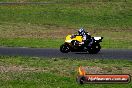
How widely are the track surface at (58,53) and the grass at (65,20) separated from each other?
486 centimetres

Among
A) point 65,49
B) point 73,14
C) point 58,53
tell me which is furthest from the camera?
point 73,14

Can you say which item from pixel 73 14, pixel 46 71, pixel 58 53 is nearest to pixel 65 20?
pixel 73 14

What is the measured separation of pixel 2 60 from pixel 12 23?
31167 millimetres

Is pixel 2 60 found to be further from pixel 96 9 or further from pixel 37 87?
pixel 96 9

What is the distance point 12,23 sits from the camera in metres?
55.5

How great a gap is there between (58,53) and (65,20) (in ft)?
98.1

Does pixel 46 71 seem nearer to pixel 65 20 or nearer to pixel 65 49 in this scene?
pixel 65 49

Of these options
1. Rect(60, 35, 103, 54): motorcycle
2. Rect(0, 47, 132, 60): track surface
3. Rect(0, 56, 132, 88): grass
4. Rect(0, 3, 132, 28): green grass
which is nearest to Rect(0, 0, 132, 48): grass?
Rect(0, 3, 132, 28): green grass

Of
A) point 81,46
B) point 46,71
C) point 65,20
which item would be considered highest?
point 46,71

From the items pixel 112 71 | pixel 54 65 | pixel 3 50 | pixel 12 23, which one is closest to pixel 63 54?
pixel 3 50

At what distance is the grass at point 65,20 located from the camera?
4559 centimetres

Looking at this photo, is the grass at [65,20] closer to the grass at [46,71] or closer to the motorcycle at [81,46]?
the motorcycle at [81,46]

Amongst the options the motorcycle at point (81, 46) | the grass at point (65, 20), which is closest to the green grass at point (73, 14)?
the grass at point (65, 20)

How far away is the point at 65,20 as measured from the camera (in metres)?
59.8
